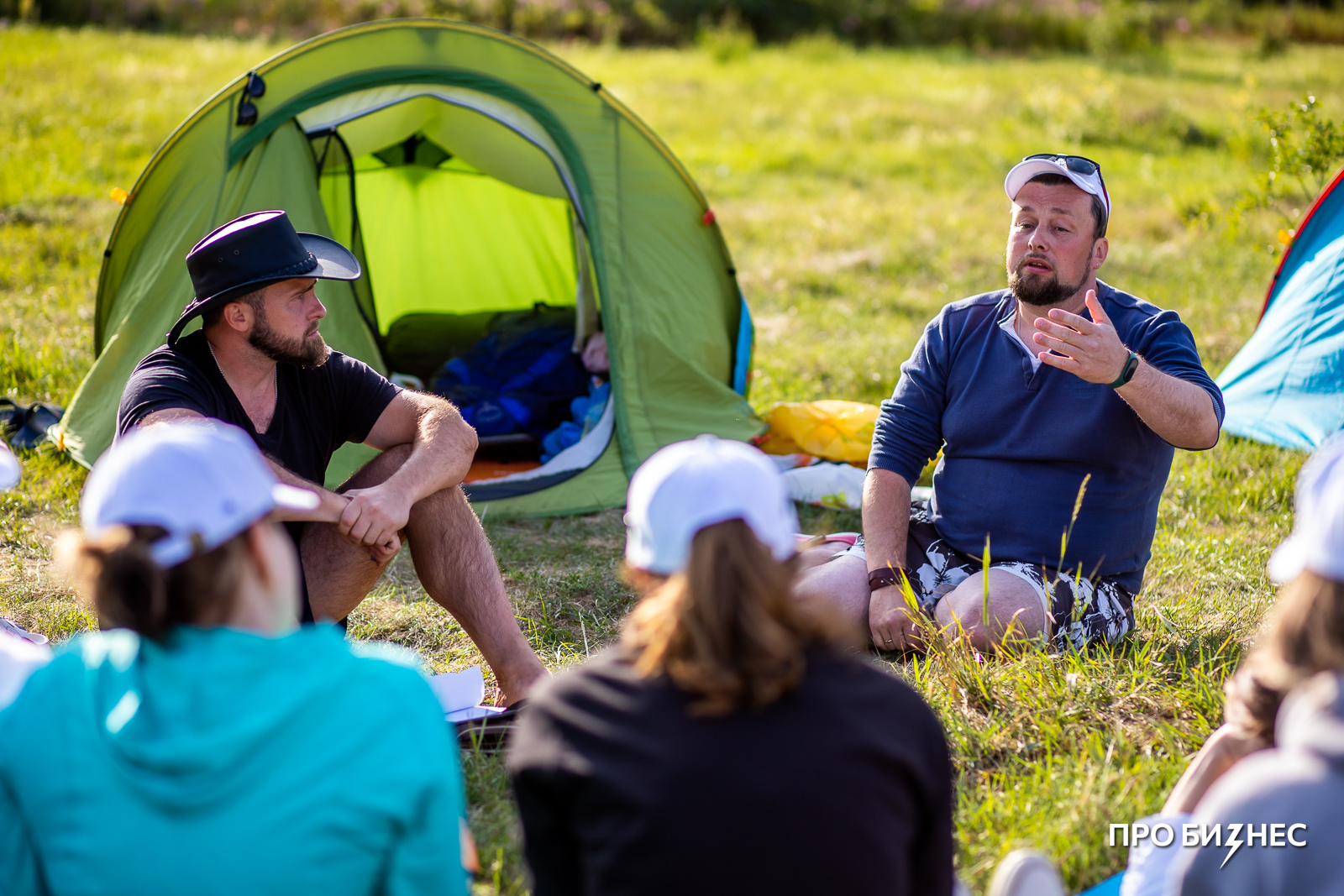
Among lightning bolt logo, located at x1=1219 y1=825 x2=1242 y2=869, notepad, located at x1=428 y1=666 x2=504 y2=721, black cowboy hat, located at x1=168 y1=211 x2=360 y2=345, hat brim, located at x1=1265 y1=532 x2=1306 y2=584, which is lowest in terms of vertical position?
notepad, located at x1=428 y1=666 x2=504 y2=721

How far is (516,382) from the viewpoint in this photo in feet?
16.0

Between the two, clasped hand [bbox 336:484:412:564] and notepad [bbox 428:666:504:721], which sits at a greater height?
clasped hand [bbox 336:484:412:564]

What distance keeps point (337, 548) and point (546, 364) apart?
2.33 meters

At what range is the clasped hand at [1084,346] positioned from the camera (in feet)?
8.54

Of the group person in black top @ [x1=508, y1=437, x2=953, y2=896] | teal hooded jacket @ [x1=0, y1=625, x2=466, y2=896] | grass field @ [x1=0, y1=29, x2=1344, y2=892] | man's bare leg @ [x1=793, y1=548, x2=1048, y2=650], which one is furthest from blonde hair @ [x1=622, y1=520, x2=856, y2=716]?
man's bare leg @ [x1=793, y1=548, x2=1048, y2=650]

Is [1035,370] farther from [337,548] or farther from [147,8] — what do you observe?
[147,8]

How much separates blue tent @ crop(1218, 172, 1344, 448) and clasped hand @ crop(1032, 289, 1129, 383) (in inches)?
81.7

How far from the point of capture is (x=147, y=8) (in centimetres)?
1285

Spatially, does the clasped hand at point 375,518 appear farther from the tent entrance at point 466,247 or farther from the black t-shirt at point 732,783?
the tent entrance at point 466,247

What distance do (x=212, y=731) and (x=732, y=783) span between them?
24.6 inches

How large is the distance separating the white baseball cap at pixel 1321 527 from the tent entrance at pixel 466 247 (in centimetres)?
308

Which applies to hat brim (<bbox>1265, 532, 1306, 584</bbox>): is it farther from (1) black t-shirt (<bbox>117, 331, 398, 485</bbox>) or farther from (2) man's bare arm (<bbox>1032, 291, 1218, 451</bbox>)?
(1) black t-shirt (<bbox>117, 331, 398, 485</bbox>)

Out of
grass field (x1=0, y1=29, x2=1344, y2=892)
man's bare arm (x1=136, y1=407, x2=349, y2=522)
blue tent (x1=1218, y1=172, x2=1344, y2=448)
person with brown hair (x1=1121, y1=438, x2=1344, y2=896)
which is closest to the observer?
person with brown hair (x1=1121, y1=438, x2=1344, y2=896)

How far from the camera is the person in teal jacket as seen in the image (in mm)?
1312
